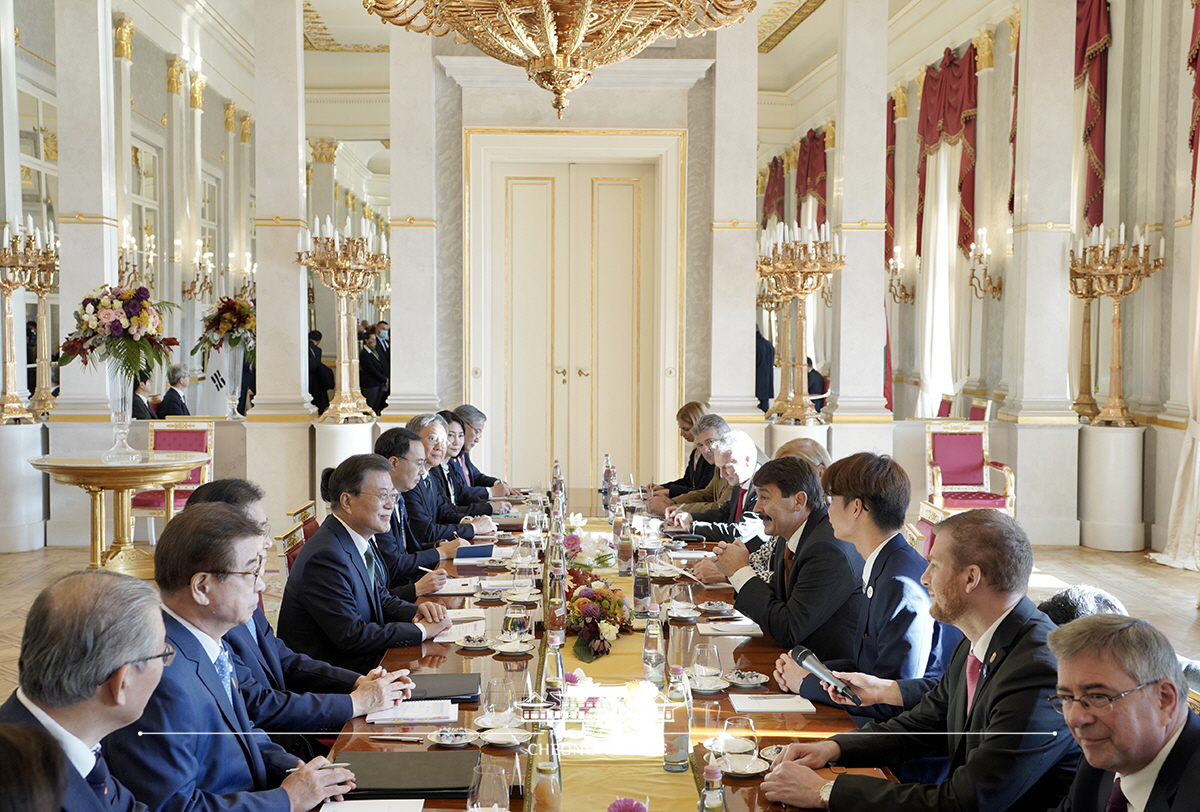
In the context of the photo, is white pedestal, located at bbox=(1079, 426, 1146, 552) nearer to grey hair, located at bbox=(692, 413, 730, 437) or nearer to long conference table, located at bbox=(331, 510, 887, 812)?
grey hair, located at bbox=(692, 413, 730, 437)

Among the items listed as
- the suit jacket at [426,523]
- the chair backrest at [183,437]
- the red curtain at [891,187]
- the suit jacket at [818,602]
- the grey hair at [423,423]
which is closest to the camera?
the suit jacket at [818,602]

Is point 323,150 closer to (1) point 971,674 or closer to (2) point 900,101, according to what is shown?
(2) point 900,101

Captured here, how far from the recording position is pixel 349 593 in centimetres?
364

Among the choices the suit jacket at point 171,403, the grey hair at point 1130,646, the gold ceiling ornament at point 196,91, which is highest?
the gold ceiling ornament at point 196,91

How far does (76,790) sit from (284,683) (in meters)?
1.62

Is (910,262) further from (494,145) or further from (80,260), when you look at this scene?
(80,260)

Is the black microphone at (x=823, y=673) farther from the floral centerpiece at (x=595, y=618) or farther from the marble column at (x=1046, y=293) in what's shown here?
the marble column at (x=1046, y=293)

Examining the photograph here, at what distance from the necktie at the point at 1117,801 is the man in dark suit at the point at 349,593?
2.14 metres

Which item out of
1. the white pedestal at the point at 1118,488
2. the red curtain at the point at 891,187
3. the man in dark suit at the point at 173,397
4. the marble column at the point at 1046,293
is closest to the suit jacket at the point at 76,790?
the marble column at the point at 1046,293

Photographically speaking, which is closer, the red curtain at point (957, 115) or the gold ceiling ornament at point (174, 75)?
the red curtain at point (957, 115)

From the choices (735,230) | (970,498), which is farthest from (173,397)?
(970,498)

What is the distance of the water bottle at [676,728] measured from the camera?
2348mm

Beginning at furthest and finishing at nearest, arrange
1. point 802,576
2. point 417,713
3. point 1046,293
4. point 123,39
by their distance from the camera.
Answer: point 123,39, point 1046,293, point 802,576, point 417,713

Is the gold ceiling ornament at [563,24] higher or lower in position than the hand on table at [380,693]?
higher
